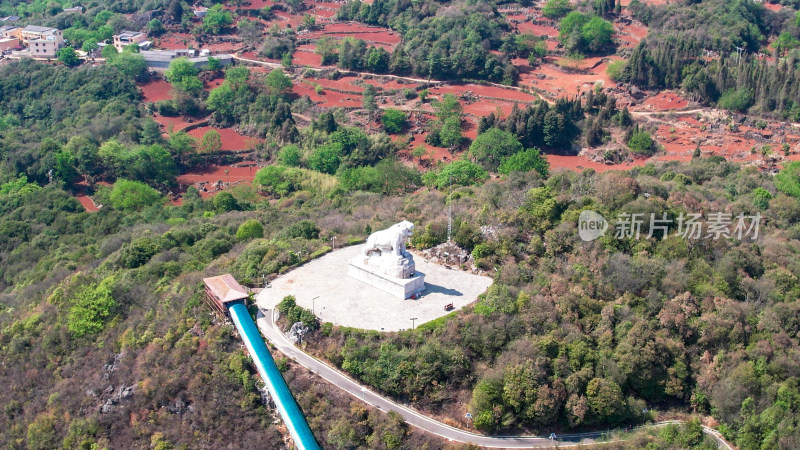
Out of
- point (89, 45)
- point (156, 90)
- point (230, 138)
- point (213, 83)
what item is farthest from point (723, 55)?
point (89, 45)

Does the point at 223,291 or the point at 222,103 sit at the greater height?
the point at 223,291

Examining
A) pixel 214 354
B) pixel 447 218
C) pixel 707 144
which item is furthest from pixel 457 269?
pixel 707 144

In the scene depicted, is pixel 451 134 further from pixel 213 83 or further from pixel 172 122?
pixel 213 83

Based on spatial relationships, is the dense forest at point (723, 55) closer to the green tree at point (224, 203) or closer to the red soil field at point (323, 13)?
the red soil field at point (323, 13)

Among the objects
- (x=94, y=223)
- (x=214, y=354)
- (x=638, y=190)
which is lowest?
(x=94, y=223)

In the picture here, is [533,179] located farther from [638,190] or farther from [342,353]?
[342,353]

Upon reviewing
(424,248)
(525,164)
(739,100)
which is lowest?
(525,164)

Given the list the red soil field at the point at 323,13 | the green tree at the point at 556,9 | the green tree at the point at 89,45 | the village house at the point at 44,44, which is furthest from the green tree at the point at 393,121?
the village house at the point at 44,44
